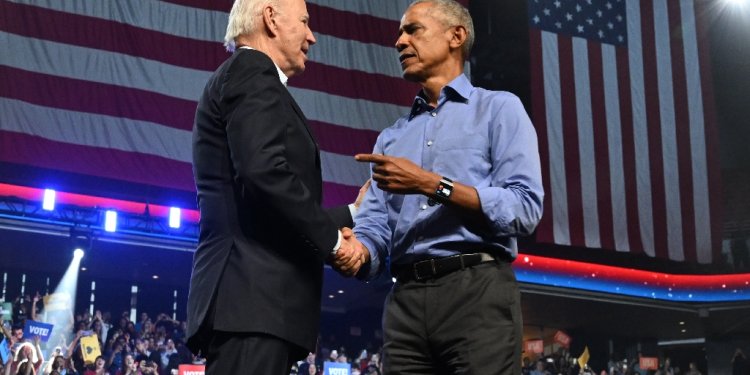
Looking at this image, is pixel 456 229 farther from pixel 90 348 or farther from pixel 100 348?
pixel 100 348

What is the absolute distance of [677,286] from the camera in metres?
18.5

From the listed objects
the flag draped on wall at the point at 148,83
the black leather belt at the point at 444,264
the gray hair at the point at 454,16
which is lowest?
the black leather belt at the point at 444,264

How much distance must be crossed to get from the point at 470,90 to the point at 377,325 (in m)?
15.4

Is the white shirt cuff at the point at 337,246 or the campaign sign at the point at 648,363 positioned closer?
the white shirt cuff at the point at 337,246

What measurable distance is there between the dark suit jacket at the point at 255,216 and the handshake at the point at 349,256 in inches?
2.2

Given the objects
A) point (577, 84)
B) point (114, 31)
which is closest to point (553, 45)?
point (577, 84)

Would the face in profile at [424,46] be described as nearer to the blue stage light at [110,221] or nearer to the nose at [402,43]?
the nose at [402,43]

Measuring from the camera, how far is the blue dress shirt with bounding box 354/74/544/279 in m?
2.23

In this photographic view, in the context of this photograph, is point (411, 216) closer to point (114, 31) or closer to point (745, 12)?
point (114, 31)

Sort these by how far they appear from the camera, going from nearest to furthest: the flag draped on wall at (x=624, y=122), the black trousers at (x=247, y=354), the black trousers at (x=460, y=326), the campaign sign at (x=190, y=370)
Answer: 1. the black trousers at (x=247, y=354)
2. the black trousers at (x=460, y=326)
3. the campaign sign at (x=190, y=370)
4. the flag draped on wall at (x=624, y=122)

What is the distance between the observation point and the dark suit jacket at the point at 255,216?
80.0 inches

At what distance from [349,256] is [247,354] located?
42cm

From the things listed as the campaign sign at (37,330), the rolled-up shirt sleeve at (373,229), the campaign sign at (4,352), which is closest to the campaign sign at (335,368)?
the campaign sign at (37,330)

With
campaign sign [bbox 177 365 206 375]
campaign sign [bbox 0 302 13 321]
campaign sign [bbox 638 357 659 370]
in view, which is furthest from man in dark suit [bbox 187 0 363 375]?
campaign sign [bbox 638 357 659 370]
